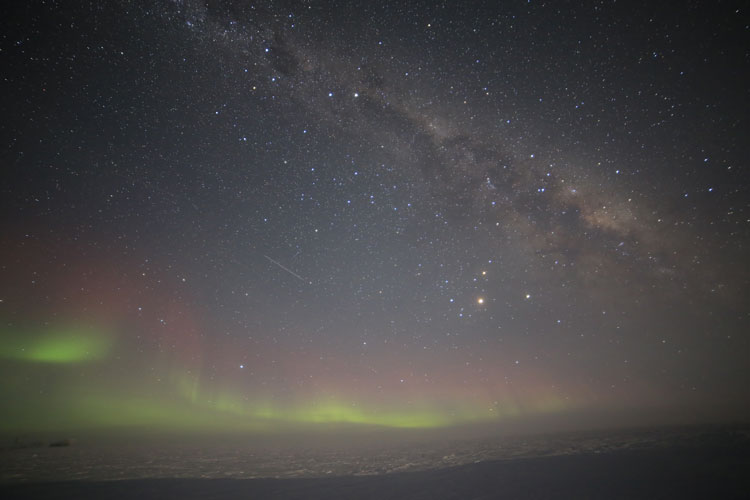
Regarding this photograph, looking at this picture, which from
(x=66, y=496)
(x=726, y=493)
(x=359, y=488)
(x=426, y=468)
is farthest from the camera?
(x=426, y=468)

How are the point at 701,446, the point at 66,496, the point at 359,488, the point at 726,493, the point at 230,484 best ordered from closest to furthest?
the point at 726,493, the point at 66,496, the point at 359,488, the point at 230,484, the point at 701,446

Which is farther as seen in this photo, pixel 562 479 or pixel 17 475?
pixel 17 475

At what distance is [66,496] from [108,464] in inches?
429

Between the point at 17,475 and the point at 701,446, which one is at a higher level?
the point at 17,475

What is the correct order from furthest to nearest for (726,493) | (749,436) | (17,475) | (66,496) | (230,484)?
1. (749,436)
2. (17,475)
3. (230,484)
4. (66,496)
5. (726,493)

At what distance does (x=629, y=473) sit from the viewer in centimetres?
1420

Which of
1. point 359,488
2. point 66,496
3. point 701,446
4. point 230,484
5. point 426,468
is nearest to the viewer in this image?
point 66,496

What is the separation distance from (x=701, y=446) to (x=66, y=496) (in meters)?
36.9

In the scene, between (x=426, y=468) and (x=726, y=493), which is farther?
(x=426, y=468)

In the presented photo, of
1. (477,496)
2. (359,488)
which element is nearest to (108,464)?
(359,488)

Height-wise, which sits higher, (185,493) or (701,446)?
(185,493)

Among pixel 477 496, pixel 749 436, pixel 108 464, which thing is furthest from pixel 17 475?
pixel 749 436

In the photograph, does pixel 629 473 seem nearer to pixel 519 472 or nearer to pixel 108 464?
pixel 519 472

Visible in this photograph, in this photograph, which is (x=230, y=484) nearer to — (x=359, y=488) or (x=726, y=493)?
(x=359, y=488)
